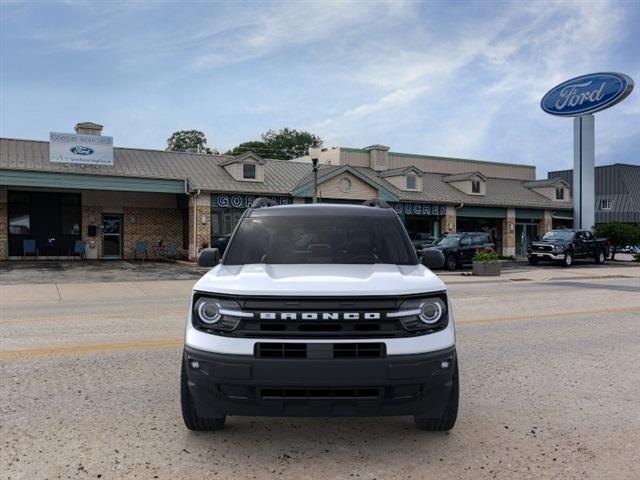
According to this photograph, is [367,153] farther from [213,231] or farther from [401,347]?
[401,347]

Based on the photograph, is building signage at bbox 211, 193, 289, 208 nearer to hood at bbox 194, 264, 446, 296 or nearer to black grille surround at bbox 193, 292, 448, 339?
hood at bbox 194, 264, 446, 296

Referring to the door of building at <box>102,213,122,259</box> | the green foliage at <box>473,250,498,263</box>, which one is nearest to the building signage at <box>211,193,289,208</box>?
the door of building at <box>102,213,122,259</box>

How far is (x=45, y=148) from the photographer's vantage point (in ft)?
94.5

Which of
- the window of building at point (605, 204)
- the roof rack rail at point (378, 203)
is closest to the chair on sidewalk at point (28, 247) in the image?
the roof rack rail at point (378, 203)

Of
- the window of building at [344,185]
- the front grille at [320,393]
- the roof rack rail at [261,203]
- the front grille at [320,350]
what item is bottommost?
the front grille at [320,393]

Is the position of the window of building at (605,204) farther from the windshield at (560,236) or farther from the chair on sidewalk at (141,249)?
the chair on sidewalk at (141,249)

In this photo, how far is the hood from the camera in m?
3.67

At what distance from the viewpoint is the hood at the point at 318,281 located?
3.67 metres

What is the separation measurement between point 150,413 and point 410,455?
2.20 metres

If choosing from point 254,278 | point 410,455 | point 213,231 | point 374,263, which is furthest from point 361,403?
point 213,231

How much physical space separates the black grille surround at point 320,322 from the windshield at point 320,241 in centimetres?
106

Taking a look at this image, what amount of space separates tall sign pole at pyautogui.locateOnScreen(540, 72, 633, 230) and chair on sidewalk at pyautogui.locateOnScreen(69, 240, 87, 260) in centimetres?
2850

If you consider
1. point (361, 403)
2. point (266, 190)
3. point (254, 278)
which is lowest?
point (361, 403)

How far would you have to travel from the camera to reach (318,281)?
3.78 m
